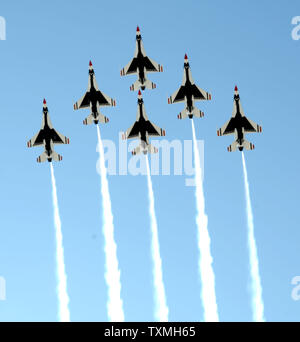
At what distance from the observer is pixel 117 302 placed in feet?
379

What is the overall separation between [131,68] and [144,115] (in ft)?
20.4

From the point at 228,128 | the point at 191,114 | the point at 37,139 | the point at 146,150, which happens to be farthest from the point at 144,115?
the point at 37,139

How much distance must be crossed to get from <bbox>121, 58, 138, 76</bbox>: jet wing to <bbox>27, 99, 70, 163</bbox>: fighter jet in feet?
36.0

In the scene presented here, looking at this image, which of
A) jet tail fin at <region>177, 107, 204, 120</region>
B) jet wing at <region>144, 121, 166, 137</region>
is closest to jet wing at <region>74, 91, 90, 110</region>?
jet wing at <region>144, 121, 166, 137</region>

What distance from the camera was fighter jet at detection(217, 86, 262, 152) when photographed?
123 m

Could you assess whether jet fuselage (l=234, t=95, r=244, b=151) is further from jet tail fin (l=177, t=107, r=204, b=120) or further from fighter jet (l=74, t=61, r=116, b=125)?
fighter jet (l=74, t=61, r=116, b=125)

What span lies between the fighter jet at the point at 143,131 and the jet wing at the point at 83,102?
21.1ft

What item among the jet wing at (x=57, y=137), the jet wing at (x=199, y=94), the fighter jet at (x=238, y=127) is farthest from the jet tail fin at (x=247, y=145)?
the jet wing at (x=57, y=137)

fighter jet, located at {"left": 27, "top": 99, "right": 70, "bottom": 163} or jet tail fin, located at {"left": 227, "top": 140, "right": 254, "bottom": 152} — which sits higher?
fighter jet, located at {"left": 27, "top": 99, "right": 70, "bottom": 163}

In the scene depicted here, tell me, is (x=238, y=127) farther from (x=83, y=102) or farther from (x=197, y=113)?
(x=83, y=102)
